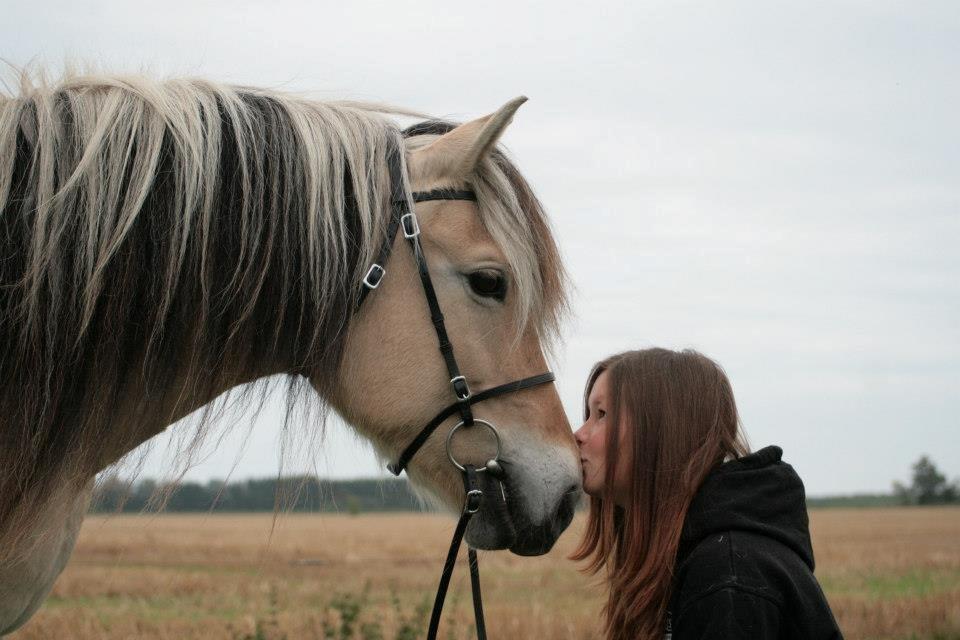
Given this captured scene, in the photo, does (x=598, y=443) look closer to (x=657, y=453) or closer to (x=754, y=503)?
(x=657, y=453)

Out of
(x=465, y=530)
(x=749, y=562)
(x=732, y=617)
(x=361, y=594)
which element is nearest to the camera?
(x=732, y=617)

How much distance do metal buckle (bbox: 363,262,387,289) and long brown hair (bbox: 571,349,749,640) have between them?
0.91 metres

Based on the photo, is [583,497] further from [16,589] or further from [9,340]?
[16,589]

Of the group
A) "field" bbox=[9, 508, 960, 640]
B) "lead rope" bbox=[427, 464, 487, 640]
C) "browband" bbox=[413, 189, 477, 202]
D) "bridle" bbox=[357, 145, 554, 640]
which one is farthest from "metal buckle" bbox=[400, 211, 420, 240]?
"field" bbox=[9, 508, 960, 640]

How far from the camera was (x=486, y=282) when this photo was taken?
3410mm

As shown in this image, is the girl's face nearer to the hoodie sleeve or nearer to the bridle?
the bridle

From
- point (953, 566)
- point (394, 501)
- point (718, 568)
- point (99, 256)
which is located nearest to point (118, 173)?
point (99, 256)

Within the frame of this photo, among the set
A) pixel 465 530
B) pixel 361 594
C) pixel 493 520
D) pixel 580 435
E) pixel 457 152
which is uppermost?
pixel 457 152

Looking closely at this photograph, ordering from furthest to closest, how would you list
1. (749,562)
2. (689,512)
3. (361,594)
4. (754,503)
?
1. (361,594)
2. (689,512)
3. (754,503)
4. (749,562)

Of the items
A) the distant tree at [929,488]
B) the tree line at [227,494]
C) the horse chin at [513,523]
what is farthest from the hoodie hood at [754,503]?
the distant tree at [929,488]

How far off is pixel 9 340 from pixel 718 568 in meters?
2.39

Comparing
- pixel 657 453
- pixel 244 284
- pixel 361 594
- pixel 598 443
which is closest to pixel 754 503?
pixel 657 453

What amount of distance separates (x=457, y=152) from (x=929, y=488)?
89.0 metres

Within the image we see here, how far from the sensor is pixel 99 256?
3.04 metres
